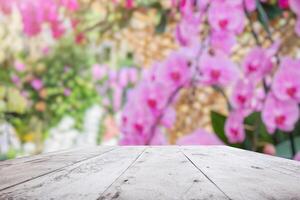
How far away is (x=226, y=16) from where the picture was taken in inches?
37.0

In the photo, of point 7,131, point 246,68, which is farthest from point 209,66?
point 7,131

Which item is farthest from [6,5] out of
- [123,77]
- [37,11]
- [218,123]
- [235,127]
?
[235,127]

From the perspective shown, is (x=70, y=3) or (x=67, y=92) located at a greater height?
(x=70, y=3)

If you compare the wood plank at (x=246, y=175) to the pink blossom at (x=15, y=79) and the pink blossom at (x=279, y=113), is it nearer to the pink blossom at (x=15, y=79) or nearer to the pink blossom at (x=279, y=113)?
the pink blossom at (x=279, y=113)

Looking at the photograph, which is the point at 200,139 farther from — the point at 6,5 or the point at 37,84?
the point at 37,84

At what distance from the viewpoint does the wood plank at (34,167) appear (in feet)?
1.41

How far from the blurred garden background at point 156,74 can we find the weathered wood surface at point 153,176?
1.39ft

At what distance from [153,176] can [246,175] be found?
78mm

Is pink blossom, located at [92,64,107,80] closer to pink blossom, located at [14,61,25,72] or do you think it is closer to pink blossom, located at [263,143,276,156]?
pink blossom, located at [14,61,25,72]

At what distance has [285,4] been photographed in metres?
1.15

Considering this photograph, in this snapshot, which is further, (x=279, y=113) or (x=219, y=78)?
(x=219, y=78)

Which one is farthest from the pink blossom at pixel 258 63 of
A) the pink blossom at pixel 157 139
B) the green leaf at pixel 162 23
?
the green leaf at pixel 162 23

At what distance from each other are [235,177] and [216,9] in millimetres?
605

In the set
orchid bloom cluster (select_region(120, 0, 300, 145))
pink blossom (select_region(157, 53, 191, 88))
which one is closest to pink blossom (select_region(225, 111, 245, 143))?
orchid bloom cluster (select_region(120, 0, 300, 145))
